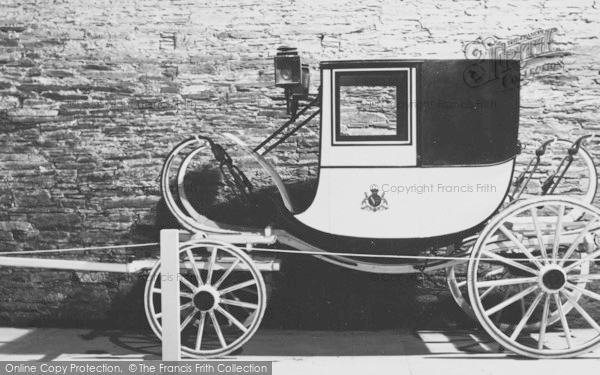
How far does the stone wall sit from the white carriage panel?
3.49 feet

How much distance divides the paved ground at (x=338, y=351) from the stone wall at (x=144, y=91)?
0.35 metres

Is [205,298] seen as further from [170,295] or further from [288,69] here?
[288,69]

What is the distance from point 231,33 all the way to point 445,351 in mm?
2961

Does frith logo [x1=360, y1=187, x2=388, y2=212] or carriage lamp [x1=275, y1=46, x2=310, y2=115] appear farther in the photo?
carriage lamp [x1=275, y1=46, x2=310, y2=115]

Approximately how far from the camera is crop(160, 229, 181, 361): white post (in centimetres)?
406

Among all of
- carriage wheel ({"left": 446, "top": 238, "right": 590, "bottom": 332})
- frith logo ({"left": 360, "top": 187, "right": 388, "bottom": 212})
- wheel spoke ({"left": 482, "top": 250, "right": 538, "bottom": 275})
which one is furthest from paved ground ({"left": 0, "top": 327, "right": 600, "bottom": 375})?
frith logo ({"left": 360, "top": 187, "right": 388, "bottom": 212})

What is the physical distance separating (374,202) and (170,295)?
4.88 ft

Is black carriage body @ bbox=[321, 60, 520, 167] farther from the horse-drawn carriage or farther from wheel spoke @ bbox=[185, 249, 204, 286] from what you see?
wheel spoke @ bbox=[185, 249, 204, 286]

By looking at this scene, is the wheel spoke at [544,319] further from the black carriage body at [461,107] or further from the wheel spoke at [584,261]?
the black carriage body at [461,107]

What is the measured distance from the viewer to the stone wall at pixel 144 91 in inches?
223

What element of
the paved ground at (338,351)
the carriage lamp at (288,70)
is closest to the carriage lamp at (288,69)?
the carriage lamp at (288,70)

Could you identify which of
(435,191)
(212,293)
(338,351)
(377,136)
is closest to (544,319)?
(435,191)

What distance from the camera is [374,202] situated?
15.5 feet

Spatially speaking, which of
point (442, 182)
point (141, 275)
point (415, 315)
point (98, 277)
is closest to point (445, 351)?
point (415, 315)
